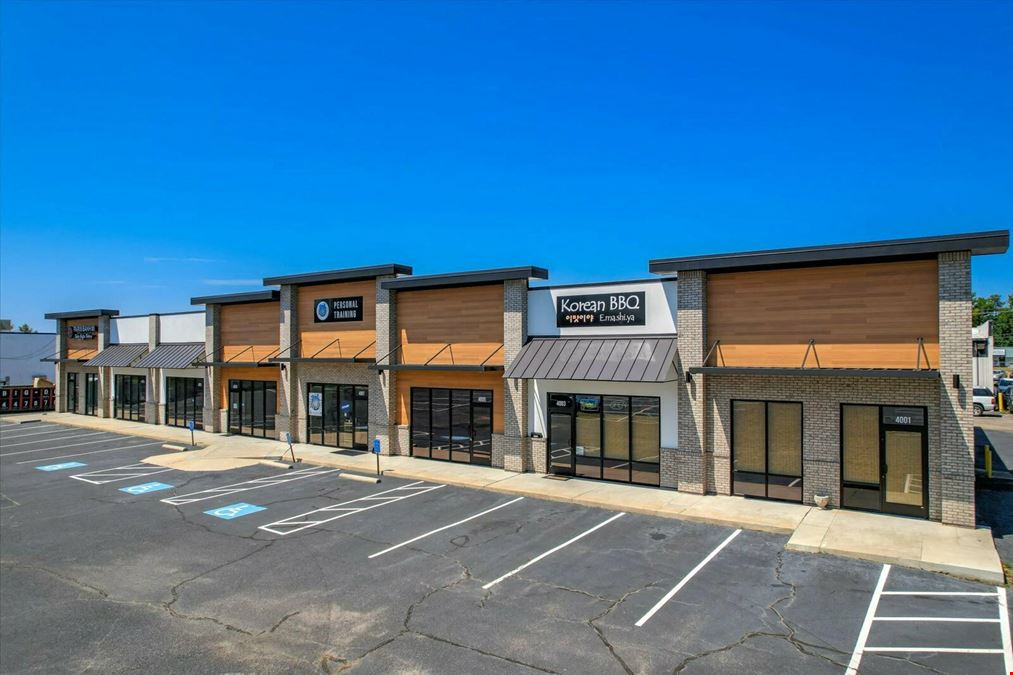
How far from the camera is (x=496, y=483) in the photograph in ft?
64.7

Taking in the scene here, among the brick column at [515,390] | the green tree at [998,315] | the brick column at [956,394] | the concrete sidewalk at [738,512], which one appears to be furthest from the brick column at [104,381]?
the green tree at [998,315]

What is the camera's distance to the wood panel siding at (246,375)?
97.3 ft

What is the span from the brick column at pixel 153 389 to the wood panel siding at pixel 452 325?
1877 centimetres

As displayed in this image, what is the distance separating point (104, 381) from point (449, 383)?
2718 cm

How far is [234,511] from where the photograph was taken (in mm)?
16984

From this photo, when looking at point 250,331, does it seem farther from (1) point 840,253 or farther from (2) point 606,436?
(1) point 840,253

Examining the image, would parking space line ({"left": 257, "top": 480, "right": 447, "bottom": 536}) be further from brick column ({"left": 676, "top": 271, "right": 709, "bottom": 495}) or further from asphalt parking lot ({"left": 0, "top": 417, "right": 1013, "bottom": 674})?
brick column ({"left": 676, "top": 271, "right": 709, "bottom": 495})

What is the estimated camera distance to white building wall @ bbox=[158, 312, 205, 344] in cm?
3331

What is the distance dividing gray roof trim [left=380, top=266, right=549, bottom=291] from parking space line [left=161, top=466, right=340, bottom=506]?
7.45 meters

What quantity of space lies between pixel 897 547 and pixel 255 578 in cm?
1322

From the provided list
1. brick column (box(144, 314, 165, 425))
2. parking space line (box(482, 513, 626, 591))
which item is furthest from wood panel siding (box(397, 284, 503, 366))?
brick column (box(144, 314, 165, 425))

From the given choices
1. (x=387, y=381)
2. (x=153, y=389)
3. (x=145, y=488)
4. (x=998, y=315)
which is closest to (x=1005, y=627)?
(x=387, y=381)

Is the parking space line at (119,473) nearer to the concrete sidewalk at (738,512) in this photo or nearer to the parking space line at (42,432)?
the concrete sidewalk at (738,512)

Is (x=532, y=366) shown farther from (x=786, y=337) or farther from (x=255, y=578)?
(x=255, y=578)
